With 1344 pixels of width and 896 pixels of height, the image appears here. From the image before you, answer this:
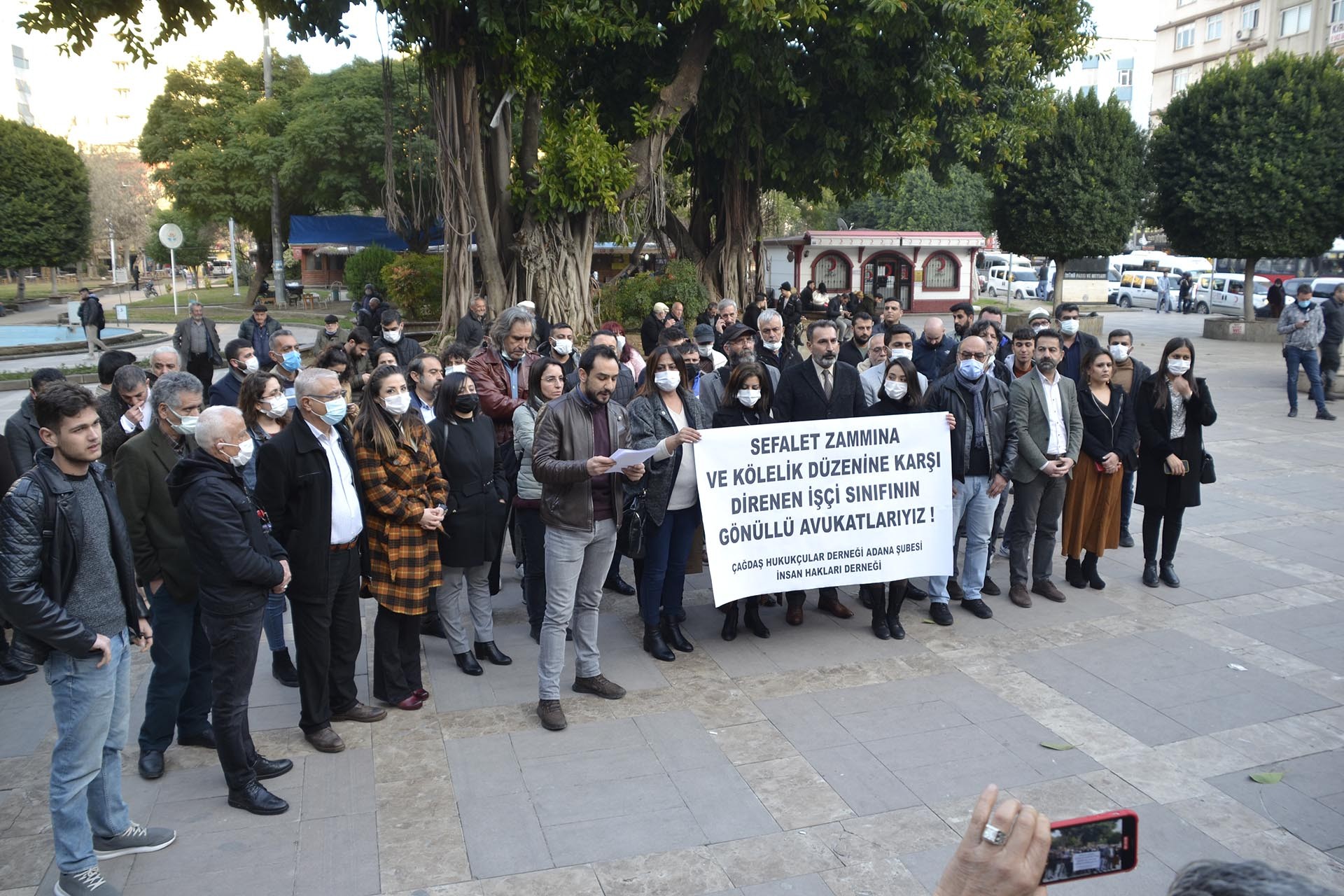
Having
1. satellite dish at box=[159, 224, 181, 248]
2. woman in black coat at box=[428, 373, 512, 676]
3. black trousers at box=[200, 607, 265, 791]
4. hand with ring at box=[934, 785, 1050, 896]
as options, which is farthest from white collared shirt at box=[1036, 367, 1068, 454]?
satellite dish at box=[159, 224, 181, 248]

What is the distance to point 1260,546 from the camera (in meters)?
8.55

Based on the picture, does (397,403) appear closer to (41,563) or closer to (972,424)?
(41,563)

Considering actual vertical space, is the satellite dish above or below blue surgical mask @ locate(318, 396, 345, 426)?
above

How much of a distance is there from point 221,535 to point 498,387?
340cm

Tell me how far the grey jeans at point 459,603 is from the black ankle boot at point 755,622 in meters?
1.71

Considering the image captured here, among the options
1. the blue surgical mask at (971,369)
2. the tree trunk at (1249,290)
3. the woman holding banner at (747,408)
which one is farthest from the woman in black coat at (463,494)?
the tree trunk at (1249,290)

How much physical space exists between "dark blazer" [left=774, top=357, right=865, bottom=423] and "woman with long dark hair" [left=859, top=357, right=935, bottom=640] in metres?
0.18

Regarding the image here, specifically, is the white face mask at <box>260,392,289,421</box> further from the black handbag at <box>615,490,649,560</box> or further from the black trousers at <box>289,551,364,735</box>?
the black handbag at <box>615,490,649,560</box>

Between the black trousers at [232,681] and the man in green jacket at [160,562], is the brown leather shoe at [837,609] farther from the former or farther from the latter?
the man in green jacket at [160,562]

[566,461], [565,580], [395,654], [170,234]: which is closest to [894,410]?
[566,461]

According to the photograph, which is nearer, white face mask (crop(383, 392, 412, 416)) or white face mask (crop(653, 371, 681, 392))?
white face mask (crop(383, 392, 412, 416))

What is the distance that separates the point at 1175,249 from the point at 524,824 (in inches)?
1126

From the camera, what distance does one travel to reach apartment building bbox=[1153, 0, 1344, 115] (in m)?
51.1

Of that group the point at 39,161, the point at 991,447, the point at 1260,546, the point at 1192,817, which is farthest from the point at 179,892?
the point at 39,161
